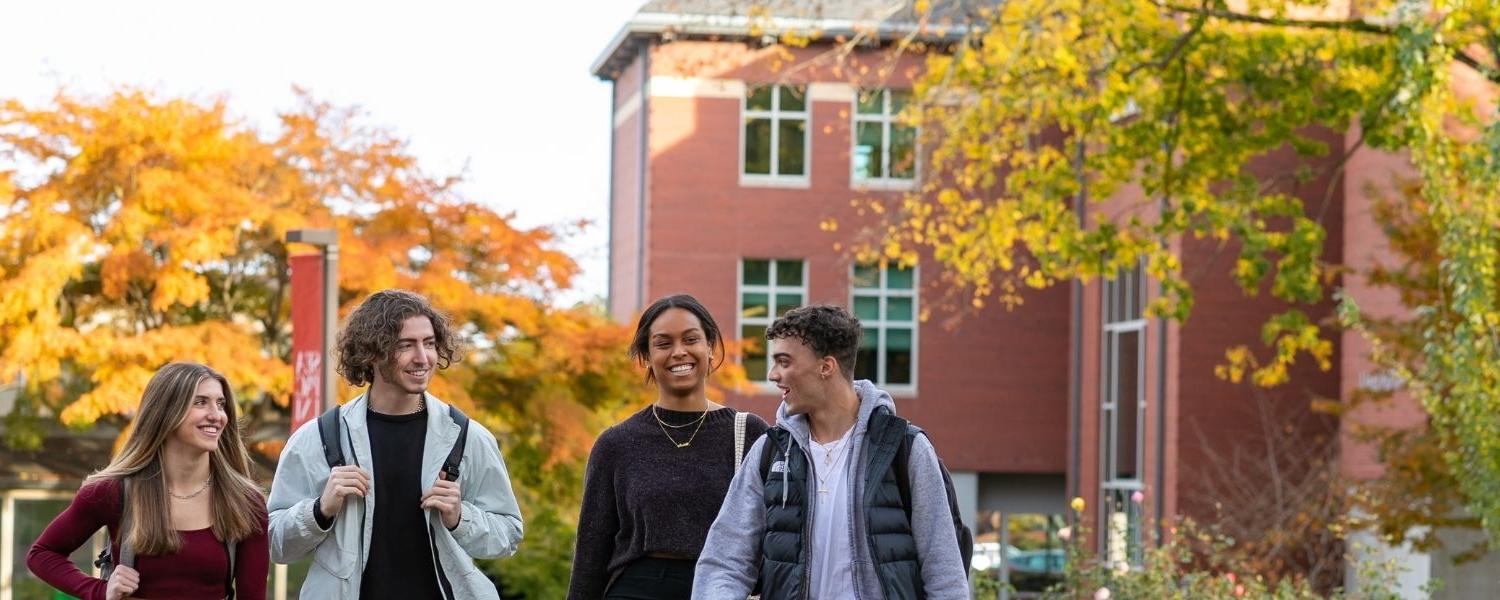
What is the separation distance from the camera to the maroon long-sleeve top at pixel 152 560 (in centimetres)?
616

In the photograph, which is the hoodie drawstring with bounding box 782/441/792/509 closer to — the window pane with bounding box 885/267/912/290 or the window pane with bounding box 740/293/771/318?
the window pane with bounding box 740/293/771/318

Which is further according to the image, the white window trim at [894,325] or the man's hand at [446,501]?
the white window trim at [894,325]

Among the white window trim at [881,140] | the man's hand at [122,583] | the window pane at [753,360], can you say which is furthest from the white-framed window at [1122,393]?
the man's hand at [122,583]

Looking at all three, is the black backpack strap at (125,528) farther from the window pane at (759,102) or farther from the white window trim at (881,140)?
the window pane at (759,102)

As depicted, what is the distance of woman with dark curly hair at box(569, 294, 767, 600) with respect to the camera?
7.04m

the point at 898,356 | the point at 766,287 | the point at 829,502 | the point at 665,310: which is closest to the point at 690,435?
the point at 665,310

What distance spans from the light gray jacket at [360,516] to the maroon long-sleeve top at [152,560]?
10 centimetres

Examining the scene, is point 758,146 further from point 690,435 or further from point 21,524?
point 690,435

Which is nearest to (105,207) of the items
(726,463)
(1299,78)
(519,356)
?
(519,356)

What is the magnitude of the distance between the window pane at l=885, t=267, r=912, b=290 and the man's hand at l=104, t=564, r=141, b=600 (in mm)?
32186

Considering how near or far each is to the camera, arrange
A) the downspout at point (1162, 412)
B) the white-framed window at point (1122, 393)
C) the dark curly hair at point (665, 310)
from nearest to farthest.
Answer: the dark curly hair at point (665, 310)
the downspout at point (1162, 412)
the white-framed window at point (1122, 393)

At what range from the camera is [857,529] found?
233 inches

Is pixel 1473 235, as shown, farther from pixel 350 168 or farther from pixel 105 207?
pixel 105 207

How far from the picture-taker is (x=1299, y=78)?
68.2 ft
